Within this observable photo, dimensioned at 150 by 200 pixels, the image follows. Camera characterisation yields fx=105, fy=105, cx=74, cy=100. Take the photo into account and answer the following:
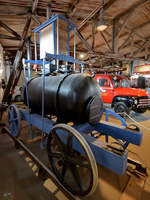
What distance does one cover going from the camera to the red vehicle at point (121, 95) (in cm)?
461

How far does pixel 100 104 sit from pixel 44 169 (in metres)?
1.33

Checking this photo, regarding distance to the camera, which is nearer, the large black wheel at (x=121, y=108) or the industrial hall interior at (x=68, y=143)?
the industrial hall interior at (x=68, y=143)

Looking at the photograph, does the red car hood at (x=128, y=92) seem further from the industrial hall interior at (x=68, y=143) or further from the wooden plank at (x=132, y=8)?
the wooden plank at (x=132, y=8)

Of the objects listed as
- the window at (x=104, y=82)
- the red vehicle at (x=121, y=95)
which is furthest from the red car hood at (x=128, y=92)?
the window at (x=104, y=82)

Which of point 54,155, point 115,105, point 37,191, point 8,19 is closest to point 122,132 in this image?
point 54,155

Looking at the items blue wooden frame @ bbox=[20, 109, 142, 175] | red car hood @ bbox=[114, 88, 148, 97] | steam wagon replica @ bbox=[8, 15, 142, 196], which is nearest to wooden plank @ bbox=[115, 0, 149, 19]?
red car hood @ bbox=[114, 88, 148, 97]

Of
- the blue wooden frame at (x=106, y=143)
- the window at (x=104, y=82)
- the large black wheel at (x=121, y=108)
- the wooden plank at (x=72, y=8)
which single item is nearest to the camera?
the blue wooden frame at (x=106, y=143)

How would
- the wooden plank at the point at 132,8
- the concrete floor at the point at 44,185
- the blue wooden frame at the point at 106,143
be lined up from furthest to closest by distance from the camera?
the wooden plank at the point at 132,8
the concrete floor at the point at 44,185
the blue wooden frame at the point at 106,143

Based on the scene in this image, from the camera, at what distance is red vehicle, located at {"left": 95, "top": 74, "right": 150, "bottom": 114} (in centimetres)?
461

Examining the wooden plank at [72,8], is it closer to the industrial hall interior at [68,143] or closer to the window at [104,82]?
the industrial hall interior at [68,143]

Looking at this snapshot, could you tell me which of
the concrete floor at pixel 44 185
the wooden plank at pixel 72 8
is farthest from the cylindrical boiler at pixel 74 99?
the wooden plank at pixel 72 8

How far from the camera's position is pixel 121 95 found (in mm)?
4773

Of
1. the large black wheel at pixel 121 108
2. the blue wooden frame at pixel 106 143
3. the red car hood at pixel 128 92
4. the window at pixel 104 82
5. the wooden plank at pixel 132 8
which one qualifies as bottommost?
the large black wheel at pixel 121 108

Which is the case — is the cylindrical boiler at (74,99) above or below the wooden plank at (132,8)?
below
